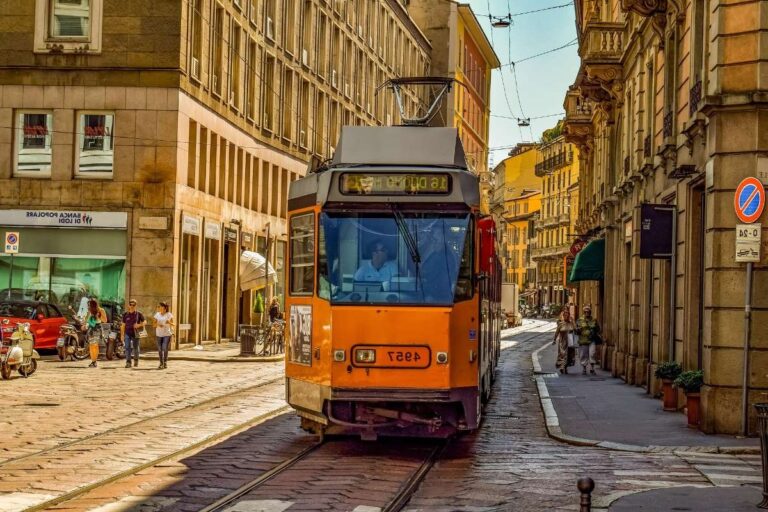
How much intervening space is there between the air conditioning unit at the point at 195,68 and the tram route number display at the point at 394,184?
89.6 feet

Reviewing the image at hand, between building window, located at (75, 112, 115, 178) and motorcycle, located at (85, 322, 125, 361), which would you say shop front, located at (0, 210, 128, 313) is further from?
motorcycle, located at (85, 322, 125, 361)

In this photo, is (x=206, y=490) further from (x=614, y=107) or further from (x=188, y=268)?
(x=188, y=268)

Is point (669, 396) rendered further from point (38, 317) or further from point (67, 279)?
point (67, 279)

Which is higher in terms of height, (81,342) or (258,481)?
(81,342)

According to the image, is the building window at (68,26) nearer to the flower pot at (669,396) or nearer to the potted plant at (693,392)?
the flower pot at (669,396)

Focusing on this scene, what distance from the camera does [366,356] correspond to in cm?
1476

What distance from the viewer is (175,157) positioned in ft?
131

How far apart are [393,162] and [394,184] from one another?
48 centimetres

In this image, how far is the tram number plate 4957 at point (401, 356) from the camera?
48.2 ft

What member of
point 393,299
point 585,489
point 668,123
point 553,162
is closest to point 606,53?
point 668,123

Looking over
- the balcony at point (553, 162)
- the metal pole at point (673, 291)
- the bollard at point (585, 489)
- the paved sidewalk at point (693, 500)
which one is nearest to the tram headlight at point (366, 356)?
the paved sidewalk at point (693, 500)

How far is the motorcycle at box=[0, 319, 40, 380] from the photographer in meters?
26.9

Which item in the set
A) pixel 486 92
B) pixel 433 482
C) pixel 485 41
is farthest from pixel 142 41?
pixel 486 92

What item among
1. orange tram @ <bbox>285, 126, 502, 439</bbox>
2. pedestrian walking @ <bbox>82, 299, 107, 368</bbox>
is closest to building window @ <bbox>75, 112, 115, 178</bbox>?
pedestrian walking @ <bbox>82, 299, 107, 368</bbox>
